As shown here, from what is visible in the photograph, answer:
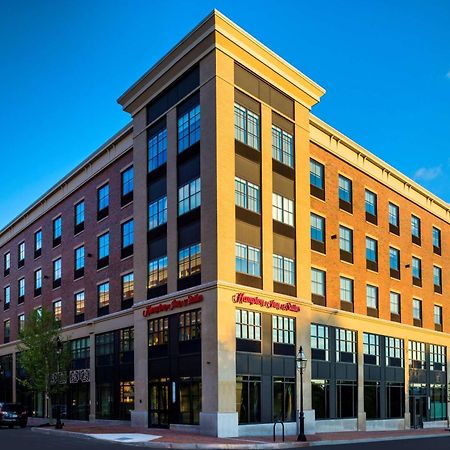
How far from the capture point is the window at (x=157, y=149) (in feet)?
137

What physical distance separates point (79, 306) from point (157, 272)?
49.8 ft

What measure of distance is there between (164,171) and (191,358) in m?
11.7

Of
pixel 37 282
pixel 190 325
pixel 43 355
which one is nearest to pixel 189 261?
pixel 190 325

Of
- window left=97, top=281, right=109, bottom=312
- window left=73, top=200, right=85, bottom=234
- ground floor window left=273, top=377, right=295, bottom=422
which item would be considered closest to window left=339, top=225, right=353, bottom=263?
ground floor window left=273, top=377, right=295, bottom=422

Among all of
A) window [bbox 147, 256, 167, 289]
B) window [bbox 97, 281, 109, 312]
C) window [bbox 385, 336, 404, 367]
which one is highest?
window [bbox 147, 256, 167, 289]

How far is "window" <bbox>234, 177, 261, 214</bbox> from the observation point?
3803 centimetres

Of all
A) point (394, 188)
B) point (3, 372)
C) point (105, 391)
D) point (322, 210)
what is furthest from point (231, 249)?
point (3, 372)

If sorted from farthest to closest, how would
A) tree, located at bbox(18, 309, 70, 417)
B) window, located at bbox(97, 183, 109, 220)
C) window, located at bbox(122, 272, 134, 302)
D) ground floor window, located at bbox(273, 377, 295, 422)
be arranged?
window, located at bbox(97, 183, 109, 220) → tree, located at bbox(18, 309, 70, 417) → window, located at bbox(122, 272, 134, 302) → ground floor window, located at bbox(273, 377, 295, 422)

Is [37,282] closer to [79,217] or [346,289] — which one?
[79,217]

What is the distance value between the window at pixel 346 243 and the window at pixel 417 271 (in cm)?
1173

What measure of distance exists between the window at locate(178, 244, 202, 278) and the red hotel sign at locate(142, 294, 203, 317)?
56.1 inches

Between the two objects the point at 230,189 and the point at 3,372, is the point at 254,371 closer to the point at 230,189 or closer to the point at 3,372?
the point at 230,189

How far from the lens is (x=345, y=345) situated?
47.3 meters

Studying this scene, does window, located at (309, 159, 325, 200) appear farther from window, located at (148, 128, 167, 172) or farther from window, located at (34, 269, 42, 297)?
window, located at (34, 269, 42, 297)
